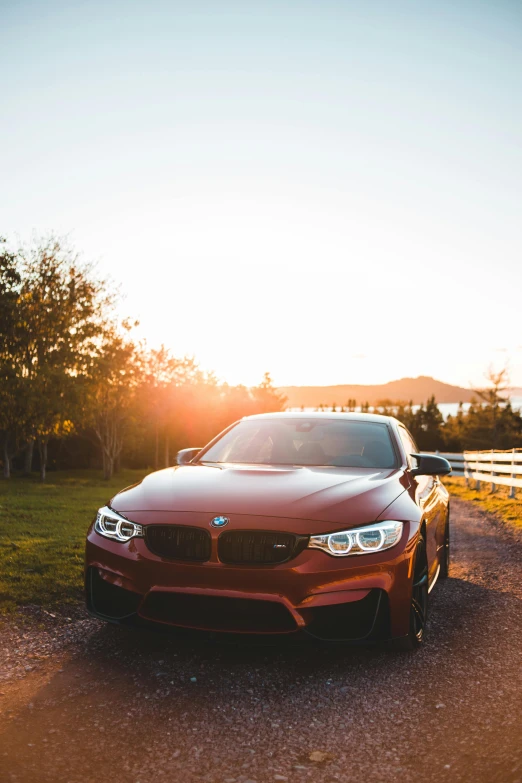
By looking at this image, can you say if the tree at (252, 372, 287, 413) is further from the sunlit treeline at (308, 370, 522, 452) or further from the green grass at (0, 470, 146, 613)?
the green grass at (0, 470, 146, 613)

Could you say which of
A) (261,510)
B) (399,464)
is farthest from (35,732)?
(399,464)

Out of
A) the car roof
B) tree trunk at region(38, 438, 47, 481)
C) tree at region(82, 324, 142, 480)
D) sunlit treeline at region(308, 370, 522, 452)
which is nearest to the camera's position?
the car roof

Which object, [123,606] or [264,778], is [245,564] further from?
[264,778]

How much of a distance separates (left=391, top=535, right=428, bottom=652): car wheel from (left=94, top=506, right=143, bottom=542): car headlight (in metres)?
1.63

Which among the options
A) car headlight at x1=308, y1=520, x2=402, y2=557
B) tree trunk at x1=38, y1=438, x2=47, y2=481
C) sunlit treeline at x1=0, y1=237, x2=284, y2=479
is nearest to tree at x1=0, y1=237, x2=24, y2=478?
sunlit treeline at x1=0, y1=237, x2=284, y2=479

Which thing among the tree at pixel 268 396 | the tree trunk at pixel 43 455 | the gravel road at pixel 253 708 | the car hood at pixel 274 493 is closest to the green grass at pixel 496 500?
the car hood at pixel 274 493

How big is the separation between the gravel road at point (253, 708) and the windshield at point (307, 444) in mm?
1365

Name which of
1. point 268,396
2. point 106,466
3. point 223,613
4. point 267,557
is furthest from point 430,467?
point 268,396

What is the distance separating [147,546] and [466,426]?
68232mm

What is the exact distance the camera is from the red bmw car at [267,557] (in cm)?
349

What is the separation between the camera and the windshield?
518 centimetres

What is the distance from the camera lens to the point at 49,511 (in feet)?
47.0

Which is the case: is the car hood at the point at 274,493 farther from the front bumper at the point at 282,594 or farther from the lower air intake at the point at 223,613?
the lower air intake at the point at 223,613

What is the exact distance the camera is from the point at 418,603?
4113mm
